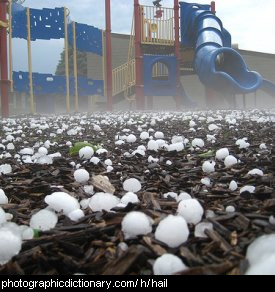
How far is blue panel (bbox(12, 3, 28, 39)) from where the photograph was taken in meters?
11.3

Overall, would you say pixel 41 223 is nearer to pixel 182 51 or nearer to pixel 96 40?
pixel 96 40

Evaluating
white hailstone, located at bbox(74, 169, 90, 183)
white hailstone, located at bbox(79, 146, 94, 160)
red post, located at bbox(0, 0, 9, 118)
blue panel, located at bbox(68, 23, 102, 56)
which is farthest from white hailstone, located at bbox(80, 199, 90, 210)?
blue panel, located at bbox(68, 23, 102, 56)

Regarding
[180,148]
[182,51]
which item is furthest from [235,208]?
[182,51]

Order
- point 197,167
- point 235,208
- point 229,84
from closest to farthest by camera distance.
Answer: point 235,208 → point 197,167 → point 229,84

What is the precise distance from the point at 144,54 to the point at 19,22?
4787 mm

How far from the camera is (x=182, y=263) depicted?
0.88 metres

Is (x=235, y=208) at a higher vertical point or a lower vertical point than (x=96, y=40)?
lower

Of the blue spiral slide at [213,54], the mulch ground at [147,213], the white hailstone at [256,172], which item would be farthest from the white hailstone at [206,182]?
the blue spiral slide at [213,54]

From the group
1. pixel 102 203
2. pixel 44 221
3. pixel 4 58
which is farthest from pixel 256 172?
pixel 4 58

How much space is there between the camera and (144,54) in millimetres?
14000

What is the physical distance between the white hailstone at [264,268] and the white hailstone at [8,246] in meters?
0.64

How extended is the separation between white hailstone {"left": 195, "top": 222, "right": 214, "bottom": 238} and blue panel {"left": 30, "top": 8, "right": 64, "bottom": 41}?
11.6 metres

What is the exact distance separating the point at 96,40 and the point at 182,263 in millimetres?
13553

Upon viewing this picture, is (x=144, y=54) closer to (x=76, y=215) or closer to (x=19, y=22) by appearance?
(x=19, y=22)
